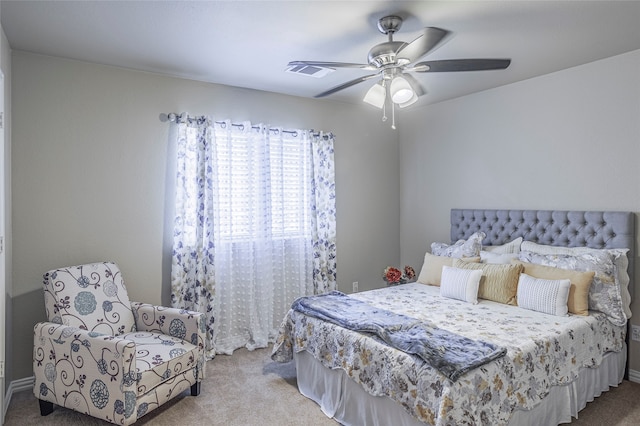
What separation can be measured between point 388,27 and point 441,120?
7.66 feet

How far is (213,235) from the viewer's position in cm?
379

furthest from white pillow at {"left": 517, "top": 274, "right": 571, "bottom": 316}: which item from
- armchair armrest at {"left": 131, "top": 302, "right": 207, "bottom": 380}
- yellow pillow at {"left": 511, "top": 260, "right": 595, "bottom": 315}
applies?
armchair armrest at {"left": 131, "top": 302, "right": 207, "bottom": 380}

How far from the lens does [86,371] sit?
2455mm

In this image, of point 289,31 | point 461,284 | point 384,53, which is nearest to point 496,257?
point 461,284

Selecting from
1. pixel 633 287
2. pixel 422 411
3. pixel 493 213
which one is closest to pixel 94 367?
pixel 422 411

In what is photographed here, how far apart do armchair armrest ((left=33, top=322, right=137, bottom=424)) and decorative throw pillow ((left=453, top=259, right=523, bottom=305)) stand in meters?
2.68

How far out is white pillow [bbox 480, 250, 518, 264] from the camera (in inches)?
138

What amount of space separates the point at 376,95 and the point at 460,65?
2.03 feet

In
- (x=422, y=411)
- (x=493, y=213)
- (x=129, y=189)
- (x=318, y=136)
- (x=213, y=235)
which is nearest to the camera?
(x=422, y=411)

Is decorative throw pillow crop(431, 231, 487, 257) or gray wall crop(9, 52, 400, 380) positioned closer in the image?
gray wall crop(9, 52, 400, 380)

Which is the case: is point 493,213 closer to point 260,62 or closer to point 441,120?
point 441,120

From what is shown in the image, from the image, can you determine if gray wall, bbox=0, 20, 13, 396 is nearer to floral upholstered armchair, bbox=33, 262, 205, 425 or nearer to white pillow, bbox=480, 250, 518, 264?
floral upholstered armchair, bbox=33, 262, 205, 425

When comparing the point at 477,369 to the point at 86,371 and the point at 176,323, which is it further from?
the point at 86,371

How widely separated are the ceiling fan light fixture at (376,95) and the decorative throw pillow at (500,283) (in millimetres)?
1675
